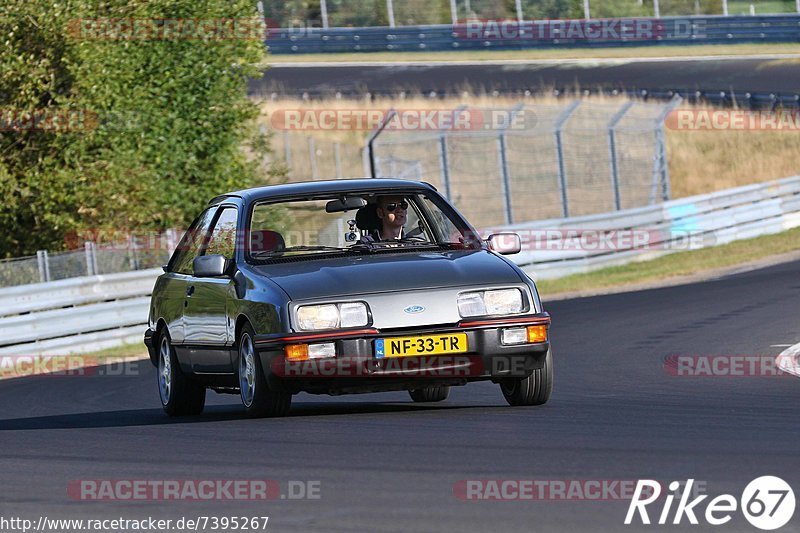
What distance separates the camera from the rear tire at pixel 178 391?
11000 millimetres

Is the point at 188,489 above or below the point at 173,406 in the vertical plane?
above

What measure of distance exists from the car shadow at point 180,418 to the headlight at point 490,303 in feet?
3.09

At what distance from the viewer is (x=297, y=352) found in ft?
29.7

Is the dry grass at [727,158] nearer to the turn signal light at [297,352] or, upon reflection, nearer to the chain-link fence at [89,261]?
the chain-link fence at [89,261]

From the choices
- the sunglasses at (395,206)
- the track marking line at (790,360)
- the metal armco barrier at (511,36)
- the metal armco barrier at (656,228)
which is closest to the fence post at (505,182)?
the metal armco barrier at (656,228)

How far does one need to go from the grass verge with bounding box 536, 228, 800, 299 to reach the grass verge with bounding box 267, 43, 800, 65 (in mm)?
19909

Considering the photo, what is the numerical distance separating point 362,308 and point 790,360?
4.90 m

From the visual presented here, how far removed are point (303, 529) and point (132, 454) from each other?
279cm

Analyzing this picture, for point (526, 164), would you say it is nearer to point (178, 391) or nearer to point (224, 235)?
point (178, 391)

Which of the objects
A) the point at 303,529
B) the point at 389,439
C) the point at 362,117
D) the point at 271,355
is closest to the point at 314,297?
the point at 271,355

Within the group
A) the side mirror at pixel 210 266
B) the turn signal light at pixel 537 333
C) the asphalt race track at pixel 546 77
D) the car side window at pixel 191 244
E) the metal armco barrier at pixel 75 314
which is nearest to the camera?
the turn signal light at pixel 537 333

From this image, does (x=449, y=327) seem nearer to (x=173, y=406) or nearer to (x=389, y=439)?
(x=389, y=439)

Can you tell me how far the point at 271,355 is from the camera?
9.17m

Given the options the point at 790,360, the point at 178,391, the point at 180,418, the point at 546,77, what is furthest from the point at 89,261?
the point at 546,77
